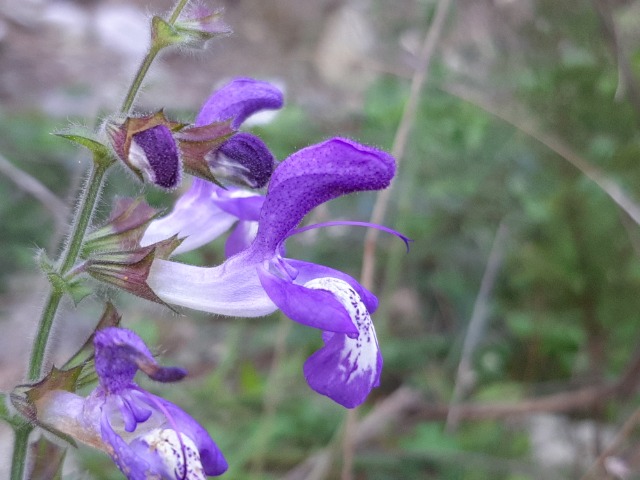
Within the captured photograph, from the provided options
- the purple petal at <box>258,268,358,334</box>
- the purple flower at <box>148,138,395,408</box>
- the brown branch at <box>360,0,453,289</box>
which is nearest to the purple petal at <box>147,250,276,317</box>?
the purple flower at <box>148,138,395,408</box>

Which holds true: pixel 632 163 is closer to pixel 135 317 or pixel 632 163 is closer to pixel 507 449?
pixel 507 449

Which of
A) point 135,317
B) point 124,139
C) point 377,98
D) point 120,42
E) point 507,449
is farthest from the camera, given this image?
point 120,42

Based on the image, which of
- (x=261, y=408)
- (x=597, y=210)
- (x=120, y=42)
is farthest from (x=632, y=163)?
(x=120, y=42)

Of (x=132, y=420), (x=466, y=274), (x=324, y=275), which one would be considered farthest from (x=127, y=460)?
(x=466, y=274)

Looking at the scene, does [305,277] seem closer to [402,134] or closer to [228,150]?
[228,150]

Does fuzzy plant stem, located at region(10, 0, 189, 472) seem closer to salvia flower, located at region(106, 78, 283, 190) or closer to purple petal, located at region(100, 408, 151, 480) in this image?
salvia flower, located at region(106, 78, 283, 190)

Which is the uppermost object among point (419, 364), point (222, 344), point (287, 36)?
point (419, 364)

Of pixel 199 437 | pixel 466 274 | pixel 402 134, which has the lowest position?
pixel 466 274
